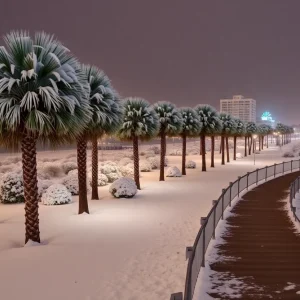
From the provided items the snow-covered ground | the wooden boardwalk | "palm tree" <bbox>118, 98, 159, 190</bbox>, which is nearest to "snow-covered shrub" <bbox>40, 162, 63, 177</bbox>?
"palm tree" <bbox>118, 98, 159, 190</bbox>

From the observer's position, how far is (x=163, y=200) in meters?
26.8

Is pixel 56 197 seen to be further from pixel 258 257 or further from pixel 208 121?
pixel 208 121

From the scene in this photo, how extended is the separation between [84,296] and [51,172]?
1284 inches

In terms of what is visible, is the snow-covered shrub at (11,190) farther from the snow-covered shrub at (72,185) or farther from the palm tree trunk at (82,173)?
the palm tree trunk at (82,173)

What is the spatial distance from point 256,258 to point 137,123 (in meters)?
21.2

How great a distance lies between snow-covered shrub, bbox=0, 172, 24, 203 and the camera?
26281mm

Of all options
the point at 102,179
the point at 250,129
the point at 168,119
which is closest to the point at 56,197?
the point at 102,179

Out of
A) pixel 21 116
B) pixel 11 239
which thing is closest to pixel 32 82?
pixel 21 116

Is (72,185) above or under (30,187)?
under

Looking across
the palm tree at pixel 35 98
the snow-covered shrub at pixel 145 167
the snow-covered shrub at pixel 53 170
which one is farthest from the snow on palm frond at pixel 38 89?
the snow-covered shrub at pixel 145 167

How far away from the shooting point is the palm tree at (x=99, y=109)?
72.4 ft

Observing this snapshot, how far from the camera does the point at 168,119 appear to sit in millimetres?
39969

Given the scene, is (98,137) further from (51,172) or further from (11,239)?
(51,172)

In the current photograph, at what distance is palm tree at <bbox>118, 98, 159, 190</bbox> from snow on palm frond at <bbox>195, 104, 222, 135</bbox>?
1712 cm
